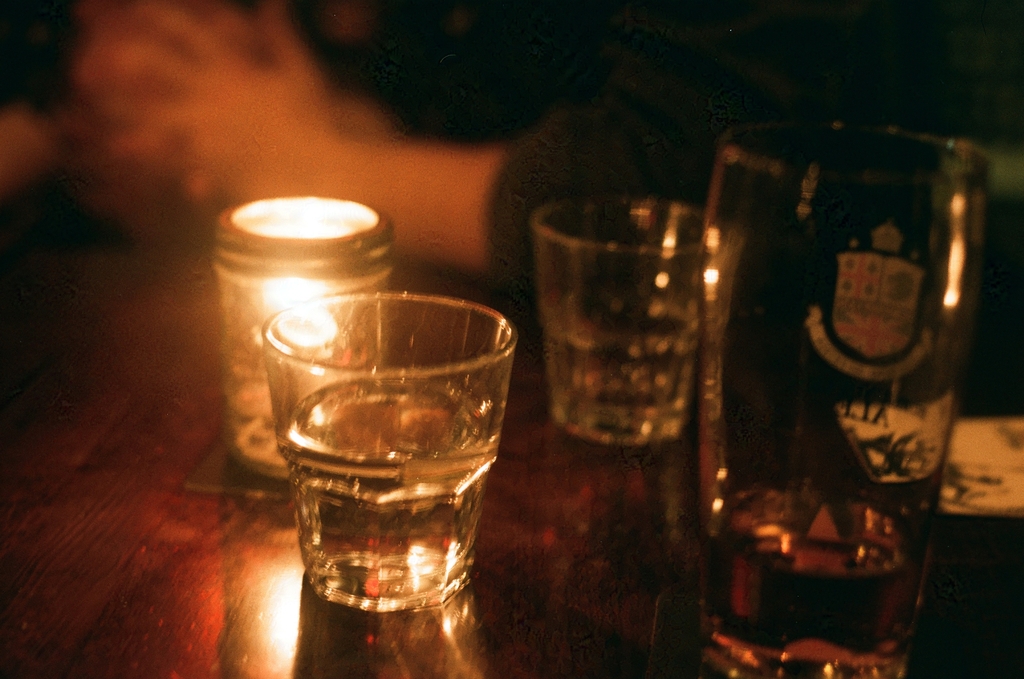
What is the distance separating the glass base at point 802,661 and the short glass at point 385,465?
167 mm

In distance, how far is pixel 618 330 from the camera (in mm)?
759

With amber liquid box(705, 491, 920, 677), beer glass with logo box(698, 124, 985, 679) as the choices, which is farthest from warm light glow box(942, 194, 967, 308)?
amber liquid box(705, 491, 920, 677)

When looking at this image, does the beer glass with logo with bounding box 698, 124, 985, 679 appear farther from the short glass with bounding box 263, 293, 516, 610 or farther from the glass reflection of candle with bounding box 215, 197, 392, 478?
the glass reflection of candle with bounding box 215, 197, 392, 478

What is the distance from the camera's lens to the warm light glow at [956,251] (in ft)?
1.19

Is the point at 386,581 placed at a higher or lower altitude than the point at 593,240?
lower

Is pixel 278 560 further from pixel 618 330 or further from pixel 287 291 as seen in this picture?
pixel 618 330

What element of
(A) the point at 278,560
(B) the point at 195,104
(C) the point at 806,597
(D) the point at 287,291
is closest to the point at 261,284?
(D) the point at 287,291

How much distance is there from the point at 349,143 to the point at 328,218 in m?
0.62

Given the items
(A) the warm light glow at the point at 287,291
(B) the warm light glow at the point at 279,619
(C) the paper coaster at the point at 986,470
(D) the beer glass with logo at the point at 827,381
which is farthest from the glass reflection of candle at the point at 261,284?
(C) the paper coaster at the point at 986,470

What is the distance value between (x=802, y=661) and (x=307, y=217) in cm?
49

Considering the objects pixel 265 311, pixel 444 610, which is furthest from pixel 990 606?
pixel 265 311

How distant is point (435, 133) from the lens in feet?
4.25

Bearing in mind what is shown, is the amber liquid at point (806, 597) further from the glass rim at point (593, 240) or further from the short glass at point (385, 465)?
the glass rim at point (593, 240)

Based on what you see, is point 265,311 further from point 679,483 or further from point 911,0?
point 911,0
